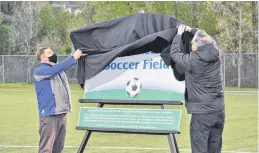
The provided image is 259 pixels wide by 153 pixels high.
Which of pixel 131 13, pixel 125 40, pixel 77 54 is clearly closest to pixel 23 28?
pixel 131 13

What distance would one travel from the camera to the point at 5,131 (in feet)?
55.5

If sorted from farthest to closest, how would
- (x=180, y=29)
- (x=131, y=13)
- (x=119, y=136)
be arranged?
(x=131, y=13) → (x=119, y=136) → (x=180, y=29)

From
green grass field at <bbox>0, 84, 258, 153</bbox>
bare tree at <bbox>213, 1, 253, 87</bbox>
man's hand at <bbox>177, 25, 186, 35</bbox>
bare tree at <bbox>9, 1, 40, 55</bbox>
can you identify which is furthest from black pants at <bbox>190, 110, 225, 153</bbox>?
bare tree at <bbox>9, 1, 40, 55</bbox>

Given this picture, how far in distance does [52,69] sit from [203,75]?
2.36 m

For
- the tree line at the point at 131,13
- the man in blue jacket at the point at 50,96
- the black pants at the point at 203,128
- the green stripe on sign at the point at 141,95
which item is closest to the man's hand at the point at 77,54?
the man in blue jacket at the point at 50,96

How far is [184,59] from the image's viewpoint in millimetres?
8930

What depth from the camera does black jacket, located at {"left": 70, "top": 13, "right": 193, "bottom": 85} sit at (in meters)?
9.45

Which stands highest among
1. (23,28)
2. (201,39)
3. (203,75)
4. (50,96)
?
(201,39)

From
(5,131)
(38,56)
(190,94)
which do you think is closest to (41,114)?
(38,56)

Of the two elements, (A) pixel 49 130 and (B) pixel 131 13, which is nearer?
(A) pixel 49 130

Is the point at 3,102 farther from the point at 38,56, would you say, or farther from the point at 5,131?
the point at 38,56

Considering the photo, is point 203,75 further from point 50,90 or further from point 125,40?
point 50,90

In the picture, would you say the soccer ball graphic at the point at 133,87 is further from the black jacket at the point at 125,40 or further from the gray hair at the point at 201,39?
the gray hair at the point at 201,39

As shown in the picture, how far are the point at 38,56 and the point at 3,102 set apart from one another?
18.3 meters
